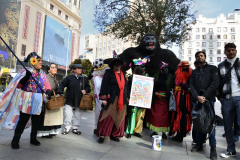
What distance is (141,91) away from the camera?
4172 mm

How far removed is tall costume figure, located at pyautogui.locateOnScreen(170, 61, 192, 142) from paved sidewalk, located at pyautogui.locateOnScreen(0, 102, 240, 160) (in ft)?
1.27

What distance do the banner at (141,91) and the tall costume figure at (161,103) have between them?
20cm

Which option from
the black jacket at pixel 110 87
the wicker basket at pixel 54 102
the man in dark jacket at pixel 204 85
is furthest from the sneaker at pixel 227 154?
the wicker basket at pixel 54 102

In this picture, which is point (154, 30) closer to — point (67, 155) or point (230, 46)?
point (230, 46)

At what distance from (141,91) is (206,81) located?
134 cm

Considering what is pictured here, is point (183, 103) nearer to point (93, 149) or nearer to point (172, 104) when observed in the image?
point (172, 104)

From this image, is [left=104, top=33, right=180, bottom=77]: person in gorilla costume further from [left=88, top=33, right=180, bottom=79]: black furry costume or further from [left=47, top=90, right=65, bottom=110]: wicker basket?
[left=47, top=90, right=65, bottom=110]: wicker basket

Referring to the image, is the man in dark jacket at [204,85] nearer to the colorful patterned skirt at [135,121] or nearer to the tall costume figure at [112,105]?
the colorful patterned skirt at [135,121]

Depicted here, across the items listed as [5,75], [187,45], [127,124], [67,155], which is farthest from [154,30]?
[187,45]

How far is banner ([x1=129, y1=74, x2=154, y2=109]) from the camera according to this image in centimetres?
414

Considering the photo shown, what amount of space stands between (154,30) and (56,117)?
650 centimetres

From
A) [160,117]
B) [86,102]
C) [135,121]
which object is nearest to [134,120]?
[135,121]

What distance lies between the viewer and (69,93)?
14.8 feet

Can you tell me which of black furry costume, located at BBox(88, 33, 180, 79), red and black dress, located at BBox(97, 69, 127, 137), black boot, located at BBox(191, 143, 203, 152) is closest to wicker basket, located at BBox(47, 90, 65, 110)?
red and black dress, located at BBox(97, 69, 127, 137)
